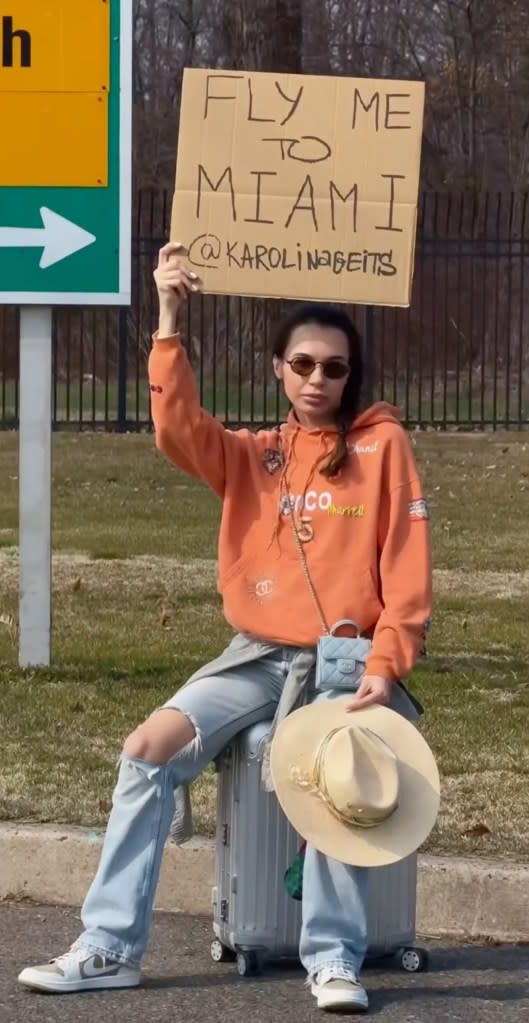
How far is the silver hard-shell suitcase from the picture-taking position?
4273 millimetres

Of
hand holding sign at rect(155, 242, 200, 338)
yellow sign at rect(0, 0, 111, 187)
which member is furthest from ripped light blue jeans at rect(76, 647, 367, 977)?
yellow sign at rect(0, 0, 111, 187)

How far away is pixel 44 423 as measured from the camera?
284 inches

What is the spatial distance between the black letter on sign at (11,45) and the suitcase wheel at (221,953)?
150 inches

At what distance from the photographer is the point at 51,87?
6.96 metres

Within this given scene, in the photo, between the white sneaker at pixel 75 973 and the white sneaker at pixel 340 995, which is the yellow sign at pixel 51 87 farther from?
the white sneaker at pixel 340 995

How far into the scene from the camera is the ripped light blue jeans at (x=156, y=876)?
13.4 ft

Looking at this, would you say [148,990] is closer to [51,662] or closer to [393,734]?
[393,734]

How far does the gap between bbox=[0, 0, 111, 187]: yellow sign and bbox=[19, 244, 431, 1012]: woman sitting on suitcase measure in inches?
108

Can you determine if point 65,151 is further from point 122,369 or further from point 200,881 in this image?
point 122,369

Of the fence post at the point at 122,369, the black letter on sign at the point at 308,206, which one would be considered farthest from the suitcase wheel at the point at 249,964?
the fence post at the point at 122,369

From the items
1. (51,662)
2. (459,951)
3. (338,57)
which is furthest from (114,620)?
(338,57)

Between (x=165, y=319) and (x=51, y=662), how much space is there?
3.41m

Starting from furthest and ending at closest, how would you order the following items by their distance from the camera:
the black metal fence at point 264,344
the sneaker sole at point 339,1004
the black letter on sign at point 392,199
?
the black metal fence at point 264,344
the black letter on sign at point 392,199
the sneaker sole at point 339,1004

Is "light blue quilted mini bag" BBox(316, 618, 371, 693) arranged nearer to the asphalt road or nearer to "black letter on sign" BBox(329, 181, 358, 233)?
the asphalt road
